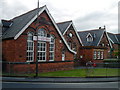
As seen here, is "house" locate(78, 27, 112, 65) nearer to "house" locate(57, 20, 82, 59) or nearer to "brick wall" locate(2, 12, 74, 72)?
"house" locate(57, 20, 82, 59)

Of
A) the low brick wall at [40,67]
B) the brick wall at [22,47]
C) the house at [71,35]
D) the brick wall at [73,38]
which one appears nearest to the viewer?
the low brick wall at [40,67]

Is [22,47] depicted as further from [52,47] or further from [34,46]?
[52,47]

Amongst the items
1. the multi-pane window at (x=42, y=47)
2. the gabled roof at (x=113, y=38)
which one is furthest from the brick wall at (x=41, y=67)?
the gabled roof at (x=113, y=38)

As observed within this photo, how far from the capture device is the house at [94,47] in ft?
104

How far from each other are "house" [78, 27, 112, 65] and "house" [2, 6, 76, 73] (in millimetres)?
9062

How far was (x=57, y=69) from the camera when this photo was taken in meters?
21.1

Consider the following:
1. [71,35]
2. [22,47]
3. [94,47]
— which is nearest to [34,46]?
[22,47]

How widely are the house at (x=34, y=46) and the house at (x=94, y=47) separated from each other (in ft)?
29.7

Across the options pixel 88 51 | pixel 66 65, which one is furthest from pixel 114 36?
pixel 66 65

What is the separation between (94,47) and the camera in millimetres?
31391

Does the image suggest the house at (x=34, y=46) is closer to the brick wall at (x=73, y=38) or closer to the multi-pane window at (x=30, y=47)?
the multi-pane window at (x=30, y=47)

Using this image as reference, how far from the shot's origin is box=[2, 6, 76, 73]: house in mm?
17328

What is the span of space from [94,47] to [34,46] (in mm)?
16459

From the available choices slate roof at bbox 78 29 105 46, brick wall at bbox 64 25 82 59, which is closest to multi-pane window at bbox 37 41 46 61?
brick wall at bbox 64 25 82 59
